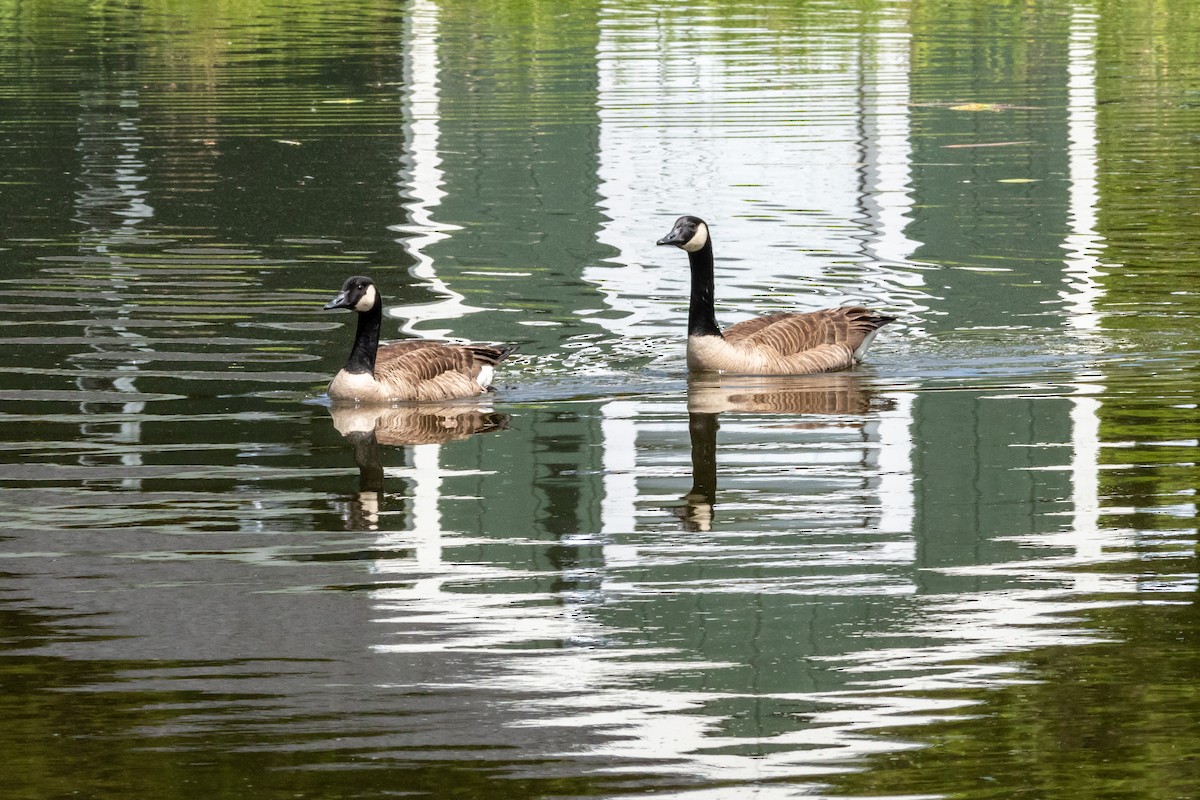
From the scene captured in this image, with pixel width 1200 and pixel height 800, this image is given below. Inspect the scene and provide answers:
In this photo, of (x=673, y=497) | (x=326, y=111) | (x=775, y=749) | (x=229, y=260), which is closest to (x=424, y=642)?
(x=775, y=749)

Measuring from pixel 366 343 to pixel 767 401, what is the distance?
257 centimetres

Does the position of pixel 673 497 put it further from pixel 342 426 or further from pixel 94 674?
pixel 94 674

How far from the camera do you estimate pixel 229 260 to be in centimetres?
1709

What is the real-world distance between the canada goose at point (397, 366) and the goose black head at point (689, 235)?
1.60 m

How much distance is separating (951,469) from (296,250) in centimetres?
874

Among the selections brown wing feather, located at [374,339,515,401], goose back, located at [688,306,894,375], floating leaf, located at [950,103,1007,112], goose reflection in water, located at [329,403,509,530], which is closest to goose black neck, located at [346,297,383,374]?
brown wing feather, located at [374,339,515,401]

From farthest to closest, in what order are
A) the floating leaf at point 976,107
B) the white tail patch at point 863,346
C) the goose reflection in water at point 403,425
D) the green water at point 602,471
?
the floating leaf at point 976,107 < the white tail patch at point 863,346 < the goose reflection in water at point 403,425 < the green water at point 602,471

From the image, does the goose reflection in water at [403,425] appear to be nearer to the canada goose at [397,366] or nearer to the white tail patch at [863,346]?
the canada goose at [397,366]

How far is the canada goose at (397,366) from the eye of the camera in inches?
480

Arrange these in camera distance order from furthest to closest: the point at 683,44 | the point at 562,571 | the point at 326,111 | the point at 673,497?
the point at 683,44 → the point at 326,111 → the point at 673,497 → the point at 562,571

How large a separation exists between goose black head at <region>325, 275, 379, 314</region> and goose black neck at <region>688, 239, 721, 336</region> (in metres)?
2.13

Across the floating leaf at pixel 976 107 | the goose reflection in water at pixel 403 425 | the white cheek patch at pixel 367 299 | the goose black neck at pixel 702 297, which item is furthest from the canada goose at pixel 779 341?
the floating leaf at pixel 976 107

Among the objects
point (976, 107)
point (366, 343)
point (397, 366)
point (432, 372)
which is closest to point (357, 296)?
point (366, 343)

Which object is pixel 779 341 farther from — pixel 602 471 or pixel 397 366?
pixel 602 471
